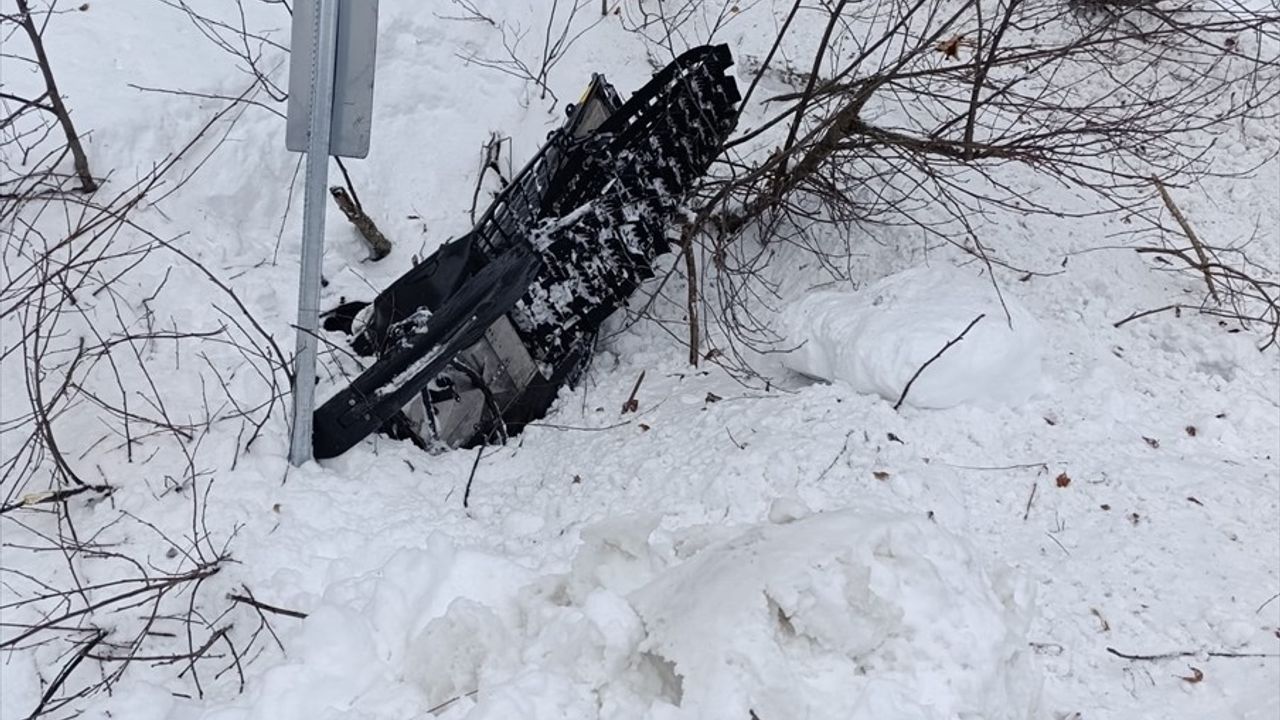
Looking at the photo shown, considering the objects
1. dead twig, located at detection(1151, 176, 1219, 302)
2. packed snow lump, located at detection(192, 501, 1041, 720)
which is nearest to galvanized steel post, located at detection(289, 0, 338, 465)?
packed snow lump, located at detection(192, 501, 1041, 720)

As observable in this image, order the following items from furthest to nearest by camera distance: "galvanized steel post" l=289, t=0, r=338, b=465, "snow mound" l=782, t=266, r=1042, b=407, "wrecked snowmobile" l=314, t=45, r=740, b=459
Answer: "snow mound" l=782, t=266, r=1042, b=407, "wrecked snowmobile" l=314, t=45, r=740, b=459, "galvanized steel post" l=289, t=0, r=338, b=465

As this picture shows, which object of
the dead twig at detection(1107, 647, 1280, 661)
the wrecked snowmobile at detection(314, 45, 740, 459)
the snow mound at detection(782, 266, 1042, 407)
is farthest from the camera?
the snow mound at detection(782, 266, 1042, 407)

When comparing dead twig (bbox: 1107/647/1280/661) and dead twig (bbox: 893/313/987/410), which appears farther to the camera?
dead twig (bbox: 893/313/987/410)

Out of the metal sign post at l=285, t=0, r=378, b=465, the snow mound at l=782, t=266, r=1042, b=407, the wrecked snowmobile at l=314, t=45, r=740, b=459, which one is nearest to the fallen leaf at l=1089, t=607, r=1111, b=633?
the snow mound at l=782, t=266, r=1042, b=407

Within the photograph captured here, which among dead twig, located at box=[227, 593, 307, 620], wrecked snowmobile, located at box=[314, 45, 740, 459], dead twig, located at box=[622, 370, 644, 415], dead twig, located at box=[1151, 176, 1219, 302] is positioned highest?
wrecked snowmobile, located at box=[314, 45, 740, 459]

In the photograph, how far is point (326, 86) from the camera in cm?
297

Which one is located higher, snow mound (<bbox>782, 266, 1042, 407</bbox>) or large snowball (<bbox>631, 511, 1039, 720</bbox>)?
snow mound (<bbox>782, 266, 1042, 407</bbox>)

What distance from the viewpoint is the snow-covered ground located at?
7.98 feet

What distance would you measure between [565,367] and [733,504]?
A: 4.40 ft

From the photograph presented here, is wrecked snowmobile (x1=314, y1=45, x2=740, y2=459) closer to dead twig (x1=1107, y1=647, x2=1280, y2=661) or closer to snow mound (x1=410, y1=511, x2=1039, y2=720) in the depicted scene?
snow mound (x1=410, y1=511, x2=1039, y2=720)

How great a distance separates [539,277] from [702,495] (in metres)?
1.34

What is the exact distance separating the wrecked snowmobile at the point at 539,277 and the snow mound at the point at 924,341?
99 cm

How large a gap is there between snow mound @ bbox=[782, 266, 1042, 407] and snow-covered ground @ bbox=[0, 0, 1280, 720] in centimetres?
2

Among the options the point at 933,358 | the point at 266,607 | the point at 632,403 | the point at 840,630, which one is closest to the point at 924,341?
the point at 933,358
